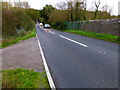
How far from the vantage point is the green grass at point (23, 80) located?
118 inches

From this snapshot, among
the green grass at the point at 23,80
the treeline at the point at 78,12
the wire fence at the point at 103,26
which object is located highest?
the treeline at the point at 78,12

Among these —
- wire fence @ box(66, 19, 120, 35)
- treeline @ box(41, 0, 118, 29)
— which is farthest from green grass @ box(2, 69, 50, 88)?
treeline @ box(41, 0, 118, 29)

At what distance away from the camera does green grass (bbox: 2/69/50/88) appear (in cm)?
300

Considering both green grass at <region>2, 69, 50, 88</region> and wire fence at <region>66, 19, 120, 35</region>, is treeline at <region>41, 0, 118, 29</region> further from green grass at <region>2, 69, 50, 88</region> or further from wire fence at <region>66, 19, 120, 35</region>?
green grass at <region>2, 69, 50, 88</region>

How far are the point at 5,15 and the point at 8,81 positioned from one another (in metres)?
16.3

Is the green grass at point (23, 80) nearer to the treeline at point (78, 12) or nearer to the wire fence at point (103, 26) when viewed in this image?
the wire fence at point (103, 26)

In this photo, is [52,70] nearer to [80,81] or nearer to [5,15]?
[80,81]

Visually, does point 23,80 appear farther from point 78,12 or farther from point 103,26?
point 78,12

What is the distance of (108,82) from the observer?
312cm

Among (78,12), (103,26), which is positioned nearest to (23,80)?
(103,26)

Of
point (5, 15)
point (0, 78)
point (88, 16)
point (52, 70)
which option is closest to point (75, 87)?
point (52, 70)

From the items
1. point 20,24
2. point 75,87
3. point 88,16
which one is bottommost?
point 75,87

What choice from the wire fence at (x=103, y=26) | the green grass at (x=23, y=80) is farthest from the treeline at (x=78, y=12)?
the green grass at (x=23, y=80)

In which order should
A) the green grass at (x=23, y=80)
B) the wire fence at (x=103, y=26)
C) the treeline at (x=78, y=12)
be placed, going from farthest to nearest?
1. the treeline at (x=78, y=12)
2. the wire fence at (x=103, y=26)
3. the green grass at (x=23, y=80)
